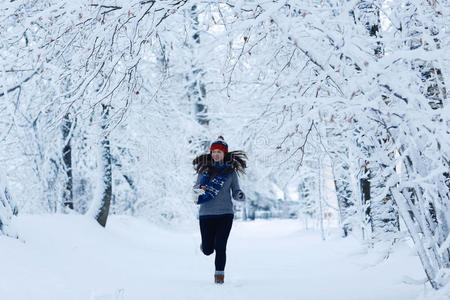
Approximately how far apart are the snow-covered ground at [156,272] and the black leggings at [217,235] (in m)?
0.33

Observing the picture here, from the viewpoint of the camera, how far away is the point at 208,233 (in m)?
6.21

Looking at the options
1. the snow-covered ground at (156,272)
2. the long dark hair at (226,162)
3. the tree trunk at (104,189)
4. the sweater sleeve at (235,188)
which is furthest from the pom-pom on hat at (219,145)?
the tree trunk at (104,189)

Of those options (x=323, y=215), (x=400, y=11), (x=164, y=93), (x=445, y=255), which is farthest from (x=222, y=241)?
(x=323, y=215)

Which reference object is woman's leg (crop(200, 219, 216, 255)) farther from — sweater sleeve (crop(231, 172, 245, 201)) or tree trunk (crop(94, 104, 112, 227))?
tree trunk (crop(94, 104, 112, 227))

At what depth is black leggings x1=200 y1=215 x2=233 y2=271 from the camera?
5.99 m

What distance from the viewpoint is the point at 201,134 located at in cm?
1680

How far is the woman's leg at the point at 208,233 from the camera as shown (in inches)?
244

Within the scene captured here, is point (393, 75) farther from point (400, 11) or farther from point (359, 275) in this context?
point (359, 275)

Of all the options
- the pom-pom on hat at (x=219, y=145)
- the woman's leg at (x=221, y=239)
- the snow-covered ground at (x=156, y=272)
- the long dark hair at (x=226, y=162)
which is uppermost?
the pom-pom on hat at (x=219, y=145)

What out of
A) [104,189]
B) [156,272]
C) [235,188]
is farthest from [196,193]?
[104,189]

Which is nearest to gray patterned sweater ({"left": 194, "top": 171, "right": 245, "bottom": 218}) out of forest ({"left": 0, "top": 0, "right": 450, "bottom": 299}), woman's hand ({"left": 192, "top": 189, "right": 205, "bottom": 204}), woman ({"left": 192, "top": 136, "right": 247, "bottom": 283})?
woman ({"left": 192, "top": 136, "right": 247, "bottom": 283})

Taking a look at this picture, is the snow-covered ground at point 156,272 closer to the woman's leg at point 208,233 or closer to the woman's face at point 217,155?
the woman's leg at point 208,233

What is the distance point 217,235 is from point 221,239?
77 mm

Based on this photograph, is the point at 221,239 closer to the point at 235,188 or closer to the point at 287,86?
the point at 235,188
